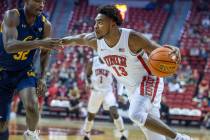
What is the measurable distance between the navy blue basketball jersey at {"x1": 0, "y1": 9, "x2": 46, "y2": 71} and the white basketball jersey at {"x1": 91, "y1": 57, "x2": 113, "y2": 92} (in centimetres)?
448

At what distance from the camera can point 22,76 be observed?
6.08 meters

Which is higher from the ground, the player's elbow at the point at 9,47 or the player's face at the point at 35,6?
the player's face at the point at 35,6

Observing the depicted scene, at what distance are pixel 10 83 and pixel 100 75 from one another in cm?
480

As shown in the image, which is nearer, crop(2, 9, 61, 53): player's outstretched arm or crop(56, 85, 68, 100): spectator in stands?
crop(2, 9, 61, 53): player's outstretched arm

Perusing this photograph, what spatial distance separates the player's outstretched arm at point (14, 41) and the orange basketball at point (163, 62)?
3.65 ft

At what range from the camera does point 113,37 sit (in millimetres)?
6047

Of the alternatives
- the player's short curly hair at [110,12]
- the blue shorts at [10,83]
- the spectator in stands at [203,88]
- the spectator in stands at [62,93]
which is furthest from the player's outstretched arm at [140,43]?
the spectator in stands at [203,88]

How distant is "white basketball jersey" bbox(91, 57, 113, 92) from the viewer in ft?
34.6

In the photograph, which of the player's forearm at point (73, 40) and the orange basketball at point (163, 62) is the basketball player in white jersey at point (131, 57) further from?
the orange basketball at point (163, 62)

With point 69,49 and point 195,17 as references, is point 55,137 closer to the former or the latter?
point 69,49

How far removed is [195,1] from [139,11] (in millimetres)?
2775

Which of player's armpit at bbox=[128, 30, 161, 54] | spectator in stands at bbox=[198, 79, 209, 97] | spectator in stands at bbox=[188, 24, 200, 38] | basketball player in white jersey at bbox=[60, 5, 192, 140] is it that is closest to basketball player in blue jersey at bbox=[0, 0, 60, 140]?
basketball player in white jersey at bbox=[60, 5, 192, 140]

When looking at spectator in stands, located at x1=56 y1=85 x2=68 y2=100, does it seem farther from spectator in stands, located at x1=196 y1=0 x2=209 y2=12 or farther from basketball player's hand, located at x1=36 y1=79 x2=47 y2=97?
basketball player's hand, located at x1=36 y1=79 x2=47 y2=97

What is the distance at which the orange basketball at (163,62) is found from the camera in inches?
219
